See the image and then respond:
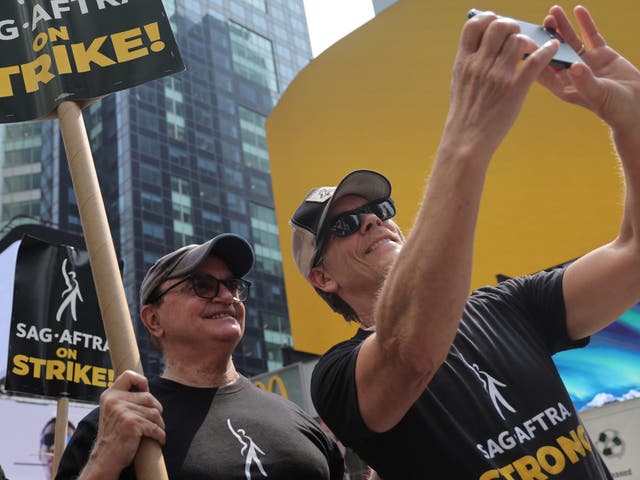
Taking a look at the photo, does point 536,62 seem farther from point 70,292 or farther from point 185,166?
point 185,166

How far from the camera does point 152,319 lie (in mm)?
2928

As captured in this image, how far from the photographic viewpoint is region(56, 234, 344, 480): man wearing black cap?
2.00 meters

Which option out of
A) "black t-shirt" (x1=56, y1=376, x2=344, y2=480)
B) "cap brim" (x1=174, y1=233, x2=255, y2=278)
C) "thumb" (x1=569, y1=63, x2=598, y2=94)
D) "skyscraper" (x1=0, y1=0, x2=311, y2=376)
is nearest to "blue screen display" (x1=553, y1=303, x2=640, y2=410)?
"cap brim" (x1=174, y1=233, x2=255, y2=278)

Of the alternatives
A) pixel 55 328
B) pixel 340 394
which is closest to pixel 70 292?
pixel 55 328

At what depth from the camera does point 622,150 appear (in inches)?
69.9

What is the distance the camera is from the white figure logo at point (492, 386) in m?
1.87

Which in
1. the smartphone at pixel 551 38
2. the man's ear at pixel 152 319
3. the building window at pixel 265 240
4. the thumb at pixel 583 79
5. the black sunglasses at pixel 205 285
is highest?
the smartphone at pixel 551 38

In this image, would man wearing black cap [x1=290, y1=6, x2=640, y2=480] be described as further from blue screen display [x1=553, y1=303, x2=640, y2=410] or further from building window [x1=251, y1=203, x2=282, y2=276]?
building window [x1=251, y1=203, x2=282, y2=276]

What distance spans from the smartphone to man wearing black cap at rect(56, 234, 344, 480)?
132 cm

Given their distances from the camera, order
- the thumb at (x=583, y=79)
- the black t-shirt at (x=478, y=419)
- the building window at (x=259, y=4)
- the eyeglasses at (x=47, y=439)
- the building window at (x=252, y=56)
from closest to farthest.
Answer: the thumb at (x=583, y=79) < the black t-shirt at (x=478, y=419) < the eyeglasses at (x=47, y=439) < the building window at (x=252, y=56) < the building window at (x=259, y=4)

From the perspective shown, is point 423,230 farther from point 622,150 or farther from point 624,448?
point 624,448

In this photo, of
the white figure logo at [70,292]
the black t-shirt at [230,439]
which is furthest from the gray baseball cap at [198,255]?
the white figure logo at [70,292]

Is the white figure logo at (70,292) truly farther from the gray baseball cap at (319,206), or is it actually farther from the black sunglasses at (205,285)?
the gray baseball cap at (319,206)

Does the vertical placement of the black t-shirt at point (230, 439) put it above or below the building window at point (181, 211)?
above
